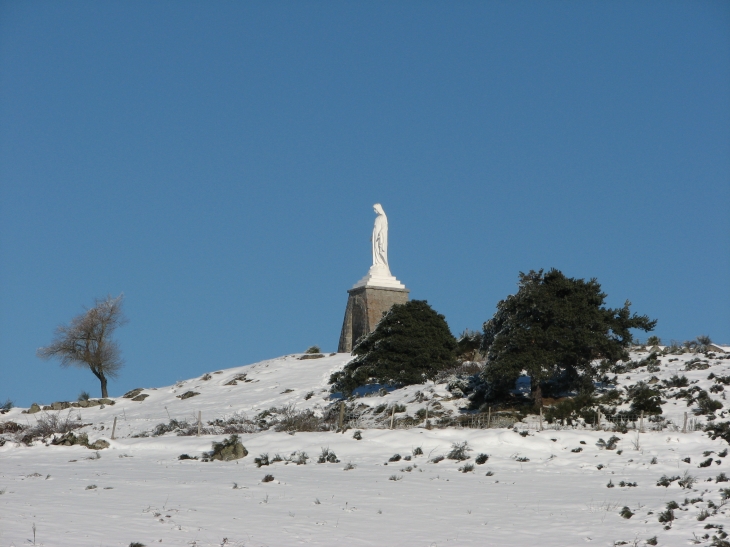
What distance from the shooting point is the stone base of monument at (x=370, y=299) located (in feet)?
140

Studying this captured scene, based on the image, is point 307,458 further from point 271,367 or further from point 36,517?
point 271,367

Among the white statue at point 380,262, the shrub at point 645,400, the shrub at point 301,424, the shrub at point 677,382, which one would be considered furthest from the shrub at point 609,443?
the white statue at point 380,262

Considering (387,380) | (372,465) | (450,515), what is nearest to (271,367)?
(387,380)

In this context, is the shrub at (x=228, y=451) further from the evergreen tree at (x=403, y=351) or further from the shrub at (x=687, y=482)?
the evergreen tree at (x=403, y=351)

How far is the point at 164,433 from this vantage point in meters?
29.8

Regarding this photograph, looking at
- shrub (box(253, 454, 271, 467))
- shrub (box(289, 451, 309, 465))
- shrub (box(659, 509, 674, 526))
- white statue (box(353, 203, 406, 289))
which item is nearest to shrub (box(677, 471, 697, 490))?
shrub (box(659, 509, 674, 526))

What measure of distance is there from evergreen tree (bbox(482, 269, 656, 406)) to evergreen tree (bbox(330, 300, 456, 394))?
5365mm

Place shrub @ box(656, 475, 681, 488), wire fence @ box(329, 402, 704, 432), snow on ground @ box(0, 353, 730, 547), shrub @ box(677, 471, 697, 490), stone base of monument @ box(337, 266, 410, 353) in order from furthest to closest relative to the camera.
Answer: stone base of monument @ box(337, 266, 410, 353) < wire fence @ box(329, 402, 704, 432) < shrub @ box(656, 475, 681, 488) < shrub @ box(677, 471, 697, 490) < snow on ground @ box(0, 353, 730, 547)

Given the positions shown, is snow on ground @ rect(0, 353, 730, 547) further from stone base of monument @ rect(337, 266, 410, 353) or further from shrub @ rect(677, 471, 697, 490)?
stone base of monument @ rect(337, 266, 410, 353)

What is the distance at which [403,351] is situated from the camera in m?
35.6

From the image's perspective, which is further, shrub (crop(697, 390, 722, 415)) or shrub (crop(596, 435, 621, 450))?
shrub (crop(697, 390, 722, 415))

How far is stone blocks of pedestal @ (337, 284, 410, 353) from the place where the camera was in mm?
42438

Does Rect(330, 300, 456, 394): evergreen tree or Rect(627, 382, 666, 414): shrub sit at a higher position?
Rect(330, 300, 456, 394): evergreen tree

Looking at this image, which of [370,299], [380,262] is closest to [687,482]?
[370,299]
